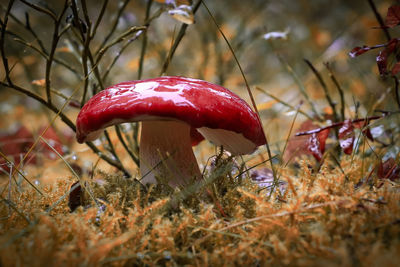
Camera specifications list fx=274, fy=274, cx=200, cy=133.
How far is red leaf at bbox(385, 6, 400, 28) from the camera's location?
0.90 meters

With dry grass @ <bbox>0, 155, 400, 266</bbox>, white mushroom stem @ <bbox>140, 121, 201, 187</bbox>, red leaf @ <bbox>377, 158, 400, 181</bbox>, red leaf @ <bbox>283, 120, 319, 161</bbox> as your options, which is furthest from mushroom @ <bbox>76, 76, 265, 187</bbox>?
red leaf @ <bbox>283, 120, 319, 161</bbox>

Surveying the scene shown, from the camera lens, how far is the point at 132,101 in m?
0.77

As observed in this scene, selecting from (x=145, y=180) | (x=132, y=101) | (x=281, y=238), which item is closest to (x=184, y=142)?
(x=145, y=180)

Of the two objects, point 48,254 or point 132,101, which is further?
point 132,101

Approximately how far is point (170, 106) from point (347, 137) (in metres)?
0.67

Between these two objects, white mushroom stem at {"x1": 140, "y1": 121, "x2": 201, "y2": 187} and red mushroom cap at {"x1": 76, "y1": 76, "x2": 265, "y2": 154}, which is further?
white mushroom stem at {"x1": 140, "y1": 121, "x2": 201, "y2": 187}

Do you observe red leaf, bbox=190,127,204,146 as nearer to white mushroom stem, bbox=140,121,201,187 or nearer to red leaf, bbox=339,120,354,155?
white mushroom stem, bbox=140,121,201,187

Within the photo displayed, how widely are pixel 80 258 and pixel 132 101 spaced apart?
1.34 feet

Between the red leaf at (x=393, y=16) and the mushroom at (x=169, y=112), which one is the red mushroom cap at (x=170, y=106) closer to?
the mushroom at (x=169, y=112)

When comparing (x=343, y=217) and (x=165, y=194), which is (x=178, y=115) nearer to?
(x=165, y=194)

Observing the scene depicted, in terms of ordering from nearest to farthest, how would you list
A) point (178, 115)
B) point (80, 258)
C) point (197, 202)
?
point (80, 258)
point (178, 115)
point (197, 202)

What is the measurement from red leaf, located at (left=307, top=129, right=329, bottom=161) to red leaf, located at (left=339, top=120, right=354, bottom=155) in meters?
0.08

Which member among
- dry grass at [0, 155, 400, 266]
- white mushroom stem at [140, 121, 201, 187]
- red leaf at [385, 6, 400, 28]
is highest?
red leaf at [385, 6, 400, 28]

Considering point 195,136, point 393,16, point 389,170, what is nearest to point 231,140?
point 195,136
